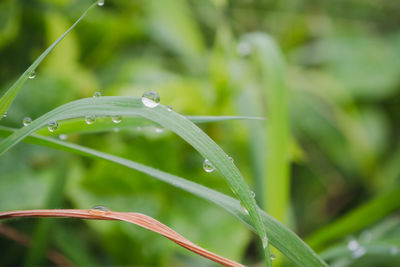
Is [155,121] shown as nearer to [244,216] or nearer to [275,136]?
[244,216]

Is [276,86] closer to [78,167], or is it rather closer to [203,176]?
[203,176]

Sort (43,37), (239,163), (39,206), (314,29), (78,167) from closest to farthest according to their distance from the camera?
1. (39,206)
2. (78,167)
3. (239,163)
4. (43,37)
5. (314,29)

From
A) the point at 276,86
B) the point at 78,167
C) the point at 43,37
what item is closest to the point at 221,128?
the point at 276,86

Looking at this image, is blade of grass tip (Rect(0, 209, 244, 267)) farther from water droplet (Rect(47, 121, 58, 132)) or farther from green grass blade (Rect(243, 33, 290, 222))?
green grass blade (Rect(243, 33, 290, 222))

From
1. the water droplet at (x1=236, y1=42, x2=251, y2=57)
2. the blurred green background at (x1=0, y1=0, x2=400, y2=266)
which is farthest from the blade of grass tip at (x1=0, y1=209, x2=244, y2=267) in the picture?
the water droplet at (x1=236, y1=42, x2=251, y2=57)

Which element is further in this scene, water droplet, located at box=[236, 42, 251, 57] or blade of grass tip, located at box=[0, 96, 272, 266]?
water droplet, located at box=[236, 42, 251, 57]

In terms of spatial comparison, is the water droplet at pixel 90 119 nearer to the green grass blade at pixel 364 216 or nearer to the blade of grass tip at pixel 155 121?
the blade of grass tip at pixel 155 121
